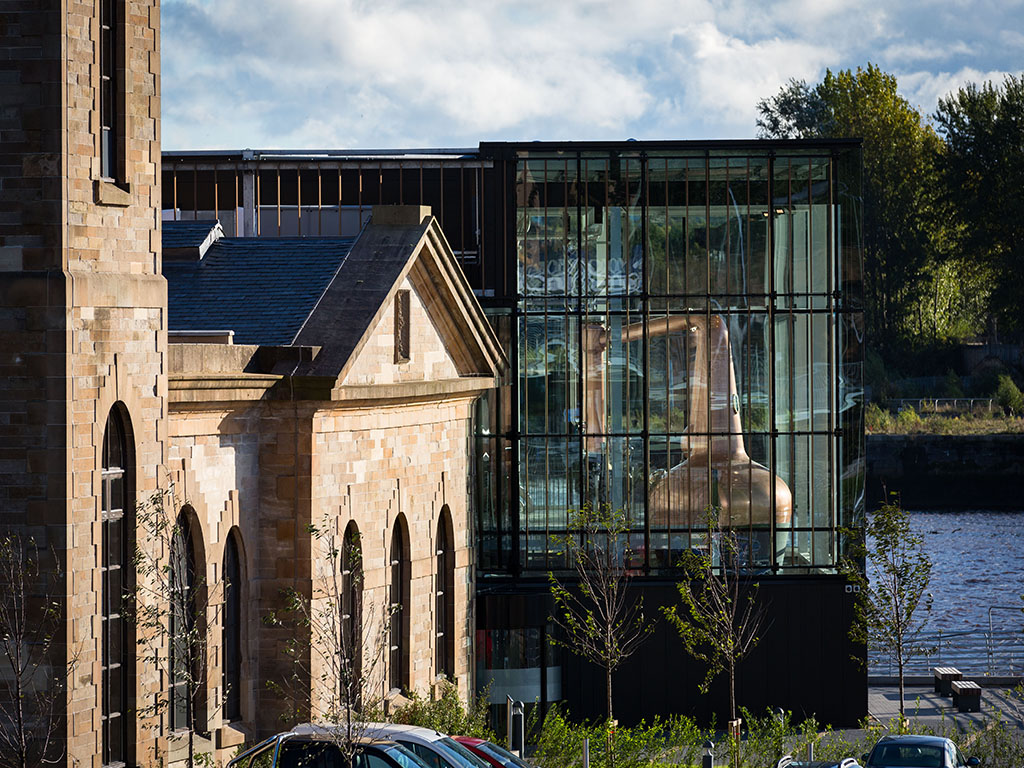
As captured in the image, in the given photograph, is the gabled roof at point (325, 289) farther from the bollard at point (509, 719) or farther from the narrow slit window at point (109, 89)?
the bollard at point (509, 719)

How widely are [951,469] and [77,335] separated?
7811cm

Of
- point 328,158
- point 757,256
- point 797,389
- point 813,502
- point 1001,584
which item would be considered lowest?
point 1001,584

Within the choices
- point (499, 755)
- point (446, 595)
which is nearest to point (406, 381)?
point (446, 595)

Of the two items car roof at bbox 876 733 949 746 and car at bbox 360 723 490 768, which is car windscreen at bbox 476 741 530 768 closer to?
car at bbox 360 723 490 768

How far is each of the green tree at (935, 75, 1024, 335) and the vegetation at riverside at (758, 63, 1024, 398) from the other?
0.06m

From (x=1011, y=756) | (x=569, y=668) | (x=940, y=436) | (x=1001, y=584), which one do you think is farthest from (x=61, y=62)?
(x=940, y=436)

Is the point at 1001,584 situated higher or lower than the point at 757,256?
lower

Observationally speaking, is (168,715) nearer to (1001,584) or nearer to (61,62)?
(61,62)

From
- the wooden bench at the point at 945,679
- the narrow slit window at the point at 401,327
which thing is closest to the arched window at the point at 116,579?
the narrow slit window at the point at 401,327

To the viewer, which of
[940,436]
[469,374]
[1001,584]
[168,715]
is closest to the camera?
[168,715]

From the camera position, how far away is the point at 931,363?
4026 inches

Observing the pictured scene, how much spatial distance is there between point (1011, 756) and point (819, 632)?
8.90 m

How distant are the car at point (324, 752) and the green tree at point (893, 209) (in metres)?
84.9

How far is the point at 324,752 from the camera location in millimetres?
18359
